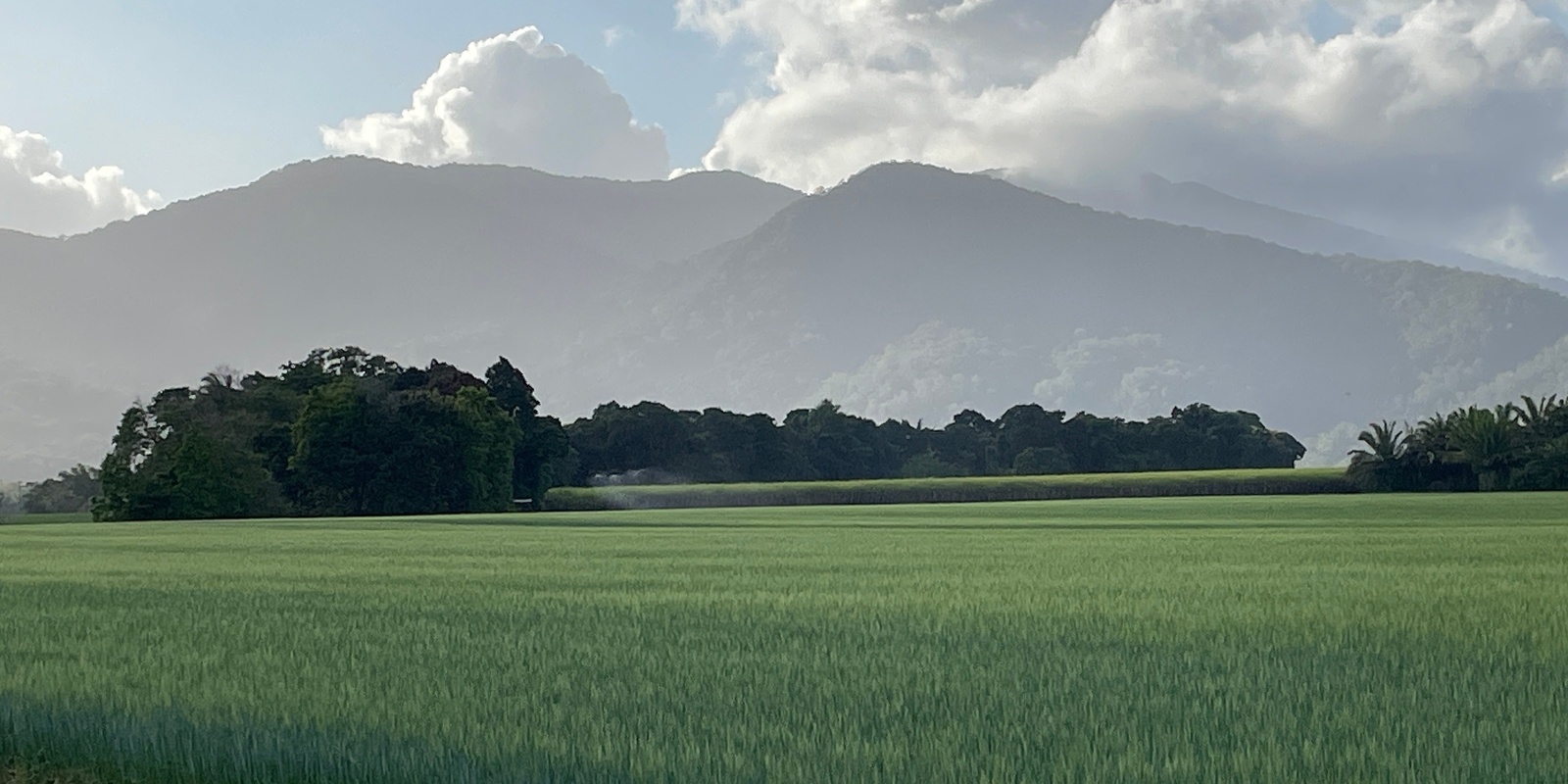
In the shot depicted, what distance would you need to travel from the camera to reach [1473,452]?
73.4m

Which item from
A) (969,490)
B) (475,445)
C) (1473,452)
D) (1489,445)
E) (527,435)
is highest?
(527,435)

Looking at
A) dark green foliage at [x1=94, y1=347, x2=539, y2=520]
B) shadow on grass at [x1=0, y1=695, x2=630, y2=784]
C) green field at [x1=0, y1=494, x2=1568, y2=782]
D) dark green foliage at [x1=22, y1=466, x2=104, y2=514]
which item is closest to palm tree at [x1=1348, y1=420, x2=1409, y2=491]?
dark green foliage at [x1=94, y1=347, x2=539, y2=520]

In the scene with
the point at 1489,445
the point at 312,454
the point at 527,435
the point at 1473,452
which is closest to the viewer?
the point at 312,454

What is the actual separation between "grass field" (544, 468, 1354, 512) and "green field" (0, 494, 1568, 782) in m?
62.8

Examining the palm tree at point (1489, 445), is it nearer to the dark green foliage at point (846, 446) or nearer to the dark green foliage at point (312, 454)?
the dark green foliage at point (846, 446)

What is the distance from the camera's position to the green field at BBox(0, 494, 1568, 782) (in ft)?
18.2

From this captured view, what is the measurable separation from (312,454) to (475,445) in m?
8.53

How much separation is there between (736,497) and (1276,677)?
8082cm

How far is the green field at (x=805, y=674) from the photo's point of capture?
18.2ft

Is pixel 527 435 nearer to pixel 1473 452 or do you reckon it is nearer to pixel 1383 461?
pixel 1383 461

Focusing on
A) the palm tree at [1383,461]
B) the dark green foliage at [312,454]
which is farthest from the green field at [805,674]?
the palm tree at [1383,461]

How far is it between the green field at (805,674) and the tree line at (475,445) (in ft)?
170

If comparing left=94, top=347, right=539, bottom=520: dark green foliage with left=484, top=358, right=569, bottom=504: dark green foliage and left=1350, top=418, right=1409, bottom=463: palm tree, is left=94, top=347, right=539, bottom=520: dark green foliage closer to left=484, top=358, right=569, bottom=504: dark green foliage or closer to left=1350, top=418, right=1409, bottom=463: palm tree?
left=484, top=358, right=569, bottom=504: dark green foliage

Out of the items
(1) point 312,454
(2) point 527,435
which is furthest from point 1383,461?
(1) point 312,454
